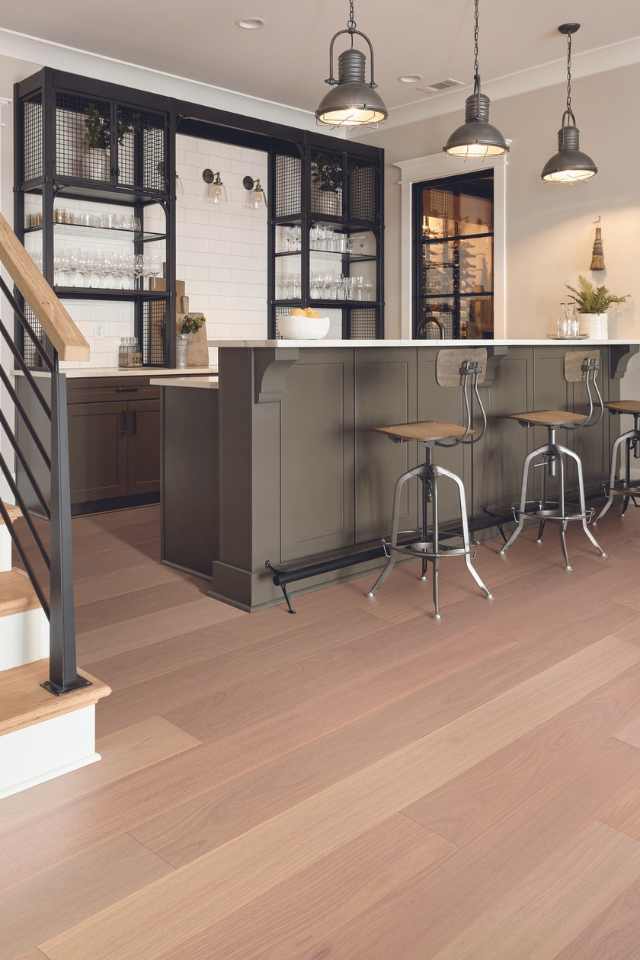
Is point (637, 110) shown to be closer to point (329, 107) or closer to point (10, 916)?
point (329, 107)

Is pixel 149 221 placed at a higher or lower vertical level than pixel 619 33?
lower

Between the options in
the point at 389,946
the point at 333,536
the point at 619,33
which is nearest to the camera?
the point at 389,946

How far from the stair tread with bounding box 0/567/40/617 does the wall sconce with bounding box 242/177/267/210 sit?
5.39 meters

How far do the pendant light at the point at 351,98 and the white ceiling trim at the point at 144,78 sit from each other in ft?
9.38

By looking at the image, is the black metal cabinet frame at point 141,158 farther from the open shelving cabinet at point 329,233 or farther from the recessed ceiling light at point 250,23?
the recessed ceiling light at point 250,23

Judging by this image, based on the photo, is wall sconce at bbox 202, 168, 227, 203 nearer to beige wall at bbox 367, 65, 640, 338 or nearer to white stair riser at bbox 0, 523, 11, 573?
beige wall at bbox 367, 65, 640, 338

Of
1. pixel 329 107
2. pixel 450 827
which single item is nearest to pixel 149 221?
pixel 329 107

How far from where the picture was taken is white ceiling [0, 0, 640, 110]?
211 inches

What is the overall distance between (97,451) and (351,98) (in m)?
2.84

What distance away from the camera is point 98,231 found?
6.30 meters

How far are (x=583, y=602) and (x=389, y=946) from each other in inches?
94.5

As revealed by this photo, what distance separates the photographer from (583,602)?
3.77 m

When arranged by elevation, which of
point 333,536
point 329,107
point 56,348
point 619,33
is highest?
point 619,33

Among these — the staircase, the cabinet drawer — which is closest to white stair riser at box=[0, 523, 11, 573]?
the staircase
